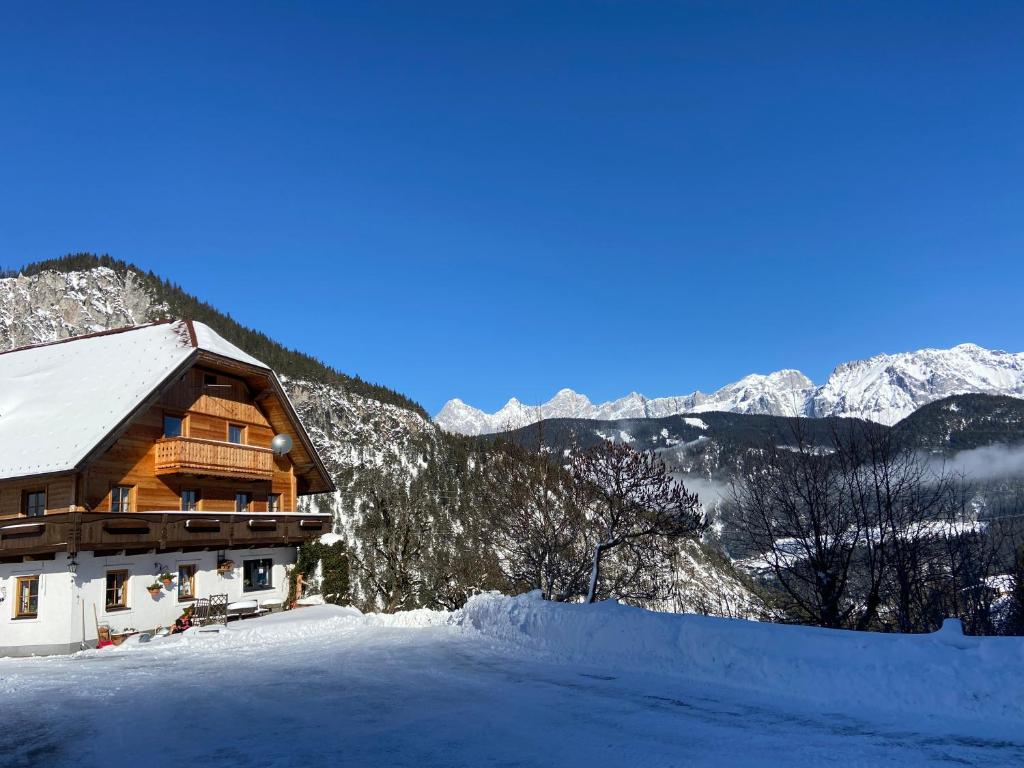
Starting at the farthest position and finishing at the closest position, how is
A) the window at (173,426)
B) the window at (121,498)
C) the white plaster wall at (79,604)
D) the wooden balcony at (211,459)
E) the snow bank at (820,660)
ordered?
the window at (173,426) → the wooden balcony at (211,459) → the window at (121,498) → the white plaster wall at (79,604) → the snow bank at (820,660)

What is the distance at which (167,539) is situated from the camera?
83.1ft

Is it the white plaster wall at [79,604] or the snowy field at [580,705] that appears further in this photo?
the white plaster wall at [79,604]

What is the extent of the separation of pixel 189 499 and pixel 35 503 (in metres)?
5.67

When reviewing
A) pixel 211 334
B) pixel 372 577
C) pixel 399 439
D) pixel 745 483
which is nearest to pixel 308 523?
pixel 372 577

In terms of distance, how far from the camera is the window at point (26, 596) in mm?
23438

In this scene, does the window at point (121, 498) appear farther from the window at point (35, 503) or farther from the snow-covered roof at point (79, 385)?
the snow-covered roof at point (79, 385)

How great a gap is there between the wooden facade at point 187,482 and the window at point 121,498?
0.12ft

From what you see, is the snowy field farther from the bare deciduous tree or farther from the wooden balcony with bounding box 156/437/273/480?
the wooden balcony with bounding box 156/437/273/480

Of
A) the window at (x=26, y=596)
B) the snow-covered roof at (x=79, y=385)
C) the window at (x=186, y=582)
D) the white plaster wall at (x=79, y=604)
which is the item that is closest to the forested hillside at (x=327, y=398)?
the snow-covered roof at (x=79, y=385)

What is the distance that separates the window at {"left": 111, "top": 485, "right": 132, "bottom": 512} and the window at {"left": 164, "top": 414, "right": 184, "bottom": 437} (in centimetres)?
272

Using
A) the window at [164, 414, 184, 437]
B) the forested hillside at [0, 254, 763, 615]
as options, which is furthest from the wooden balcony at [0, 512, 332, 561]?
the forested hillside at [0, 254, 763, 615]

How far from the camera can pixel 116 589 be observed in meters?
24.7

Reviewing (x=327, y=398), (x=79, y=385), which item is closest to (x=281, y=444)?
(x=79, y=385)

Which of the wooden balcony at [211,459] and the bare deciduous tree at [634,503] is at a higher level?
the wooden balcony at [211,459]
